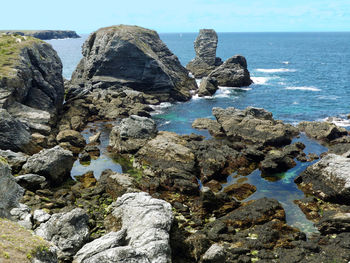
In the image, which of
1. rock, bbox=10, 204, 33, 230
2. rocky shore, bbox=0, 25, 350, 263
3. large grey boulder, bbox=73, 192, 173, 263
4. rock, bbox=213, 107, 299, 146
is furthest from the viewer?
rock, bbox=213, 107, 299, 146

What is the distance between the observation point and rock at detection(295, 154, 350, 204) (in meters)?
32.5

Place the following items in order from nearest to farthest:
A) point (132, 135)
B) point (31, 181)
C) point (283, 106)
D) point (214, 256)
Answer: point (214, 256), point (31, 181), point (132, 135), point (283, 106)

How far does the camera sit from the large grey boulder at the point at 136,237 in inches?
640

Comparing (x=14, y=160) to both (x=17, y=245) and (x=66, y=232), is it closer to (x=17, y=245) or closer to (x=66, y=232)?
(x=66, y=232)

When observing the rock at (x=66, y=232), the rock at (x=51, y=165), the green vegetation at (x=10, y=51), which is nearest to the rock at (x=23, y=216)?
the rock at (x=66, y=232)

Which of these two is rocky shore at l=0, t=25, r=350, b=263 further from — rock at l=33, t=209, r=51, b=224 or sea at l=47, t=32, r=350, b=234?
sea at l=47, t=32, r=350, b=234

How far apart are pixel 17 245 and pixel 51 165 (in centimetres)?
2555

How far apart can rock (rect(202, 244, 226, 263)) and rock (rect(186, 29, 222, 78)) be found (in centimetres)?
10132

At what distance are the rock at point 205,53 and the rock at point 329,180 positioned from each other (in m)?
A: 86.4

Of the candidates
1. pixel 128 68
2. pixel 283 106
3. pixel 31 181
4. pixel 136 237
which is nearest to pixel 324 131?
pixel 283 106

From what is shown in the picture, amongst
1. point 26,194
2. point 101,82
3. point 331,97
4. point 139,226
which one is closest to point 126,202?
point 139,226

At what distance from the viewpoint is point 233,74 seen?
321 feet

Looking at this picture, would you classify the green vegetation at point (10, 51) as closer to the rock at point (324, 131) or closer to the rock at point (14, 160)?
the rock at point (14, 160)

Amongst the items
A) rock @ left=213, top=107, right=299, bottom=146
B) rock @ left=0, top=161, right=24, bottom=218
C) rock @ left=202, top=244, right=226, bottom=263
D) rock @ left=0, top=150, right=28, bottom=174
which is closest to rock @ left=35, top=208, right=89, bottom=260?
rock @ left=0, top=161, right=24, bottom=218
